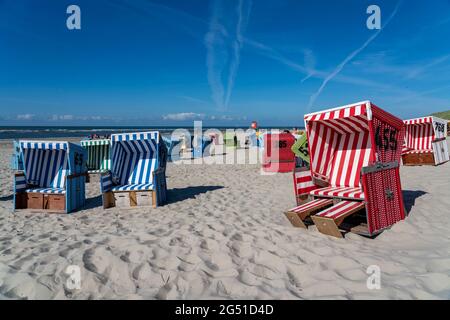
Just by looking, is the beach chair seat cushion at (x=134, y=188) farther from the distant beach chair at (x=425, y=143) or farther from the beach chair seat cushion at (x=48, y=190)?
the distant beach chair at (x=425, y=143)

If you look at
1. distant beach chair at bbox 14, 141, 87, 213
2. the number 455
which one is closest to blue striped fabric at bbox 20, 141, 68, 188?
distant beach chair at bbox 14, 141, 87, 213

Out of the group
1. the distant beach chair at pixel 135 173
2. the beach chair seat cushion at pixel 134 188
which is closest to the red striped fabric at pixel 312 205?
the distant beach chair at pixel 135 173

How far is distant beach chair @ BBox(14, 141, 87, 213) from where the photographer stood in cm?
692

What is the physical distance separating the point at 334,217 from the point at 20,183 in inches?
282

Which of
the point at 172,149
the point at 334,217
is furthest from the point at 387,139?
the point at 172,149

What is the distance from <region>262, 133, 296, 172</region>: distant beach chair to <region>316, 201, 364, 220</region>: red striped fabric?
7412mm

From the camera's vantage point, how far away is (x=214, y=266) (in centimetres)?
368

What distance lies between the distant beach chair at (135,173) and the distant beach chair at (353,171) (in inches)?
141

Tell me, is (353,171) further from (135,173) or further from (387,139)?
(135,173)

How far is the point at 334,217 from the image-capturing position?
4.34 meters

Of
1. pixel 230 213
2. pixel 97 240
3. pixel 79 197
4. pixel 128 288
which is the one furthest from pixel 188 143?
pixel 128 288

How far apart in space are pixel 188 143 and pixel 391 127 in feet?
59.0
